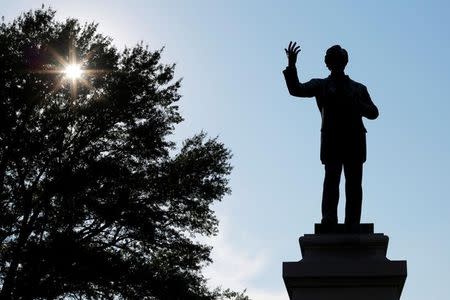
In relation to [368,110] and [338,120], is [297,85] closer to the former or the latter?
[338,120]

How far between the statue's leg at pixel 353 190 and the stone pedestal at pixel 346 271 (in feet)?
1.58

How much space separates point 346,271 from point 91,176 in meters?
13.2

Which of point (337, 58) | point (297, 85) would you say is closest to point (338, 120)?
point (297, 85)

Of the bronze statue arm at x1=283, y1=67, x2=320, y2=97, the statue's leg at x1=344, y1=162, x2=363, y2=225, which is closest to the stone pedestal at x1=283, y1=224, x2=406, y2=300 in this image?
the statue's leg at x1=344, y1=162, x2=363, y2=225

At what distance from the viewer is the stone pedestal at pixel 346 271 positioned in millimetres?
7395

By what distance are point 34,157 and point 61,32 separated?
421 centimetres

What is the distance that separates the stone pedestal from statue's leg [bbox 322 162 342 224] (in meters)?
0.48

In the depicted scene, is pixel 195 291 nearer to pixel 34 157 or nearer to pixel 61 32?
pixel 34 157

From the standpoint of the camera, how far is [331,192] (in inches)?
326

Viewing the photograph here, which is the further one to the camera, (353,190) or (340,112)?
(340,112)

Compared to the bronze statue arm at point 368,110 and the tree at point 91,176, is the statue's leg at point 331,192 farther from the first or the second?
the tree at point 91,176

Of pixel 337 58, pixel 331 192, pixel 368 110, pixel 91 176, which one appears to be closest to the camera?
pixel 331 192

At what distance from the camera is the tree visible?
18953 millimetres

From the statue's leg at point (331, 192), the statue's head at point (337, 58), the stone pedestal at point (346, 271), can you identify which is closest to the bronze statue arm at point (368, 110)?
the statue's head at point (337, 58)
